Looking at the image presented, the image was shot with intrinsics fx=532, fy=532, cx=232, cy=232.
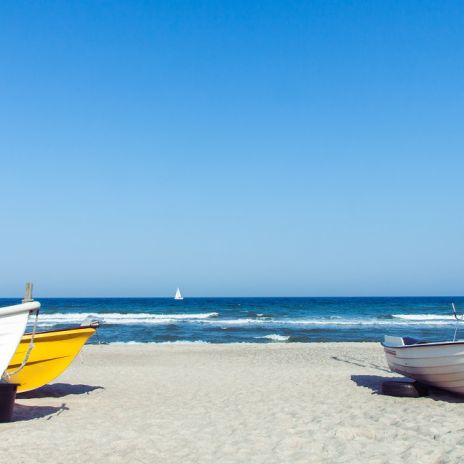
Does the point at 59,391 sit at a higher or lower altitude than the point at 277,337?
higher

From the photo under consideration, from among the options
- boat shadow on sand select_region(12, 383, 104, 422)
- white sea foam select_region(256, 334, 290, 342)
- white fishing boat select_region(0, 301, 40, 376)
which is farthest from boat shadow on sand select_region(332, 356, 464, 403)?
white sea foam select_region(256, 334, 290, 342)

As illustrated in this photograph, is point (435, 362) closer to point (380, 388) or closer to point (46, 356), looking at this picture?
point (380, 388)

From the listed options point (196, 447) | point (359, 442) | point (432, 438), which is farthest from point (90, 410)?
point (432, 438)

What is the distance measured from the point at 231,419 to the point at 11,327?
350 cm

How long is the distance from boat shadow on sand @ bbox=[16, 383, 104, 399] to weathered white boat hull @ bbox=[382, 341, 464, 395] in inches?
245

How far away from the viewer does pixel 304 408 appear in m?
8.84

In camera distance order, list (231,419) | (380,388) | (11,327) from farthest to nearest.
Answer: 1. (380,388)
2. (231,419)
3. (11,327)

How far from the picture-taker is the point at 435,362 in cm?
874

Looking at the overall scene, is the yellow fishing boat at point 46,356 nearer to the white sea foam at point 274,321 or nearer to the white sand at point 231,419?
the white sand at point 231,419

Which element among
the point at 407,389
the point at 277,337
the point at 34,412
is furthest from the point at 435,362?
the point at 277,337

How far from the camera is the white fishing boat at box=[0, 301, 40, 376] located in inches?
289

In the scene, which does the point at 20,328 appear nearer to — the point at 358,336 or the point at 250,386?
the point at 250,386

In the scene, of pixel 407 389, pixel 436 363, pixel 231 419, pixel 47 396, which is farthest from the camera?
pixel 47 396

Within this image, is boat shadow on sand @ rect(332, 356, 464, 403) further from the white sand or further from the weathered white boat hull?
the weathered white boat hull
